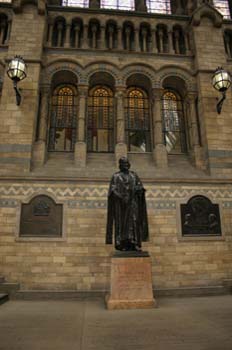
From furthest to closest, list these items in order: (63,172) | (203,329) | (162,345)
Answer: (63,172) → (203,329) → (162,345)

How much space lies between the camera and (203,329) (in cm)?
453

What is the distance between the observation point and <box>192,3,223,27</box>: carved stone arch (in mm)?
11922

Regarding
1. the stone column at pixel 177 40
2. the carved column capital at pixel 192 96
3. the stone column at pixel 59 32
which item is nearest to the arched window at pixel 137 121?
the carved column capital at pixel 192 96

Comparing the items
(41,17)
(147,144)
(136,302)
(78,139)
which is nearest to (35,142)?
(78,139)

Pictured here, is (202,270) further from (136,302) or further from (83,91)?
(83,91)

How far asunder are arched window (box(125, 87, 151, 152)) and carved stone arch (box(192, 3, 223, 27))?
4122 mm

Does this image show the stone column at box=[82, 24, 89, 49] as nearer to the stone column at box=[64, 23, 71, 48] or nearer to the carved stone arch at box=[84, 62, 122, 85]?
the stone column at box=[64, 23, 71, 48]

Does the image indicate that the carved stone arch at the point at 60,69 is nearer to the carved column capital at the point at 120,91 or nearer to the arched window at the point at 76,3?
the carved column capital at the point at 120,91

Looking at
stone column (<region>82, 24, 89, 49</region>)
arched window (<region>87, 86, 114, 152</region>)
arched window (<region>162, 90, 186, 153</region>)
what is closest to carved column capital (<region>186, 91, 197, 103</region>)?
arched window (<region>162, 90, 186, 153</region>)

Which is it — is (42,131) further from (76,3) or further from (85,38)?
(76,3)

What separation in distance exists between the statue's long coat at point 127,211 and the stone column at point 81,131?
342 centimetres

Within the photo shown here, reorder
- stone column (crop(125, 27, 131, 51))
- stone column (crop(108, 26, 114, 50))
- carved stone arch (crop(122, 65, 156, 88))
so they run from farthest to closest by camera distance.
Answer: stone column (crop(125, 27, 131, 51)), stone column (crop(108, 26, 114, 50)), carved stone arch (crop(122, 65, 156, 88))

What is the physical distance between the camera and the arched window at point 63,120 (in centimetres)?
1086

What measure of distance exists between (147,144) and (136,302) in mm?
6762
